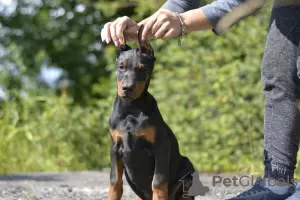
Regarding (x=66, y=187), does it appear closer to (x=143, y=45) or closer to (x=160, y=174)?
(x=160, y=174)

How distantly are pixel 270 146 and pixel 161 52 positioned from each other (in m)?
4.83

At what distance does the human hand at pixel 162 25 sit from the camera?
328cm

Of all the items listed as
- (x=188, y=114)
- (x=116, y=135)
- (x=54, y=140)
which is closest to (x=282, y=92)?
(x=116, y=135)

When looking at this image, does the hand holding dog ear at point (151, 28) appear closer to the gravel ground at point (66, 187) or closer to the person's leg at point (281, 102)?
the person's leg at point (281, 102)

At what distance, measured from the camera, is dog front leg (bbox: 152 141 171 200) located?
3324mm

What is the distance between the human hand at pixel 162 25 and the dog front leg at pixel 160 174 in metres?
0.59

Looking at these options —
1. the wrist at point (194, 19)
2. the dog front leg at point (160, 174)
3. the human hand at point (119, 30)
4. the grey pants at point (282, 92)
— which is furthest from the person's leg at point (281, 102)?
the human hand at point (119, 30)

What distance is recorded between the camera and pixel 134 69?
3.37m

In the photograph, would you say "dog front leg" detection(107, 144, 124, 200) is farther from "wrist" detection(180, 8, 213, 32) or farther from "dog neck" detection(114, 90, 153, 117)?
"wrist" detection(180, 8, 213, 32)

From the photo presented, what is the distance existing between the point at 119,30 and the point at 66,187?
250 cm

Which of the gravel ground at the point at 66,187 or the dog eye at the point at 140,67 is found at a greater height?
the dog eye at the point at 140,67

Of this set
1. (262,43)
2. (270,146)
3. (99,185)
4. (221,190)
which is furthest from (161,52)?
(270,146)

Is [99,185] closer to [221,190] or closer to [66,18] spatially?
[221,190]

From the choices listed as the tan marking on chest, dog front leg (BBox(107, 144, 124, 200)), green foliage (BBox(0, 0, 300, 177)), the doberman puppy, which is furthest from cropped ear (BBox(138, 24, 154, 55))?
green foliage (BBox(0, 0, 300, 177))
